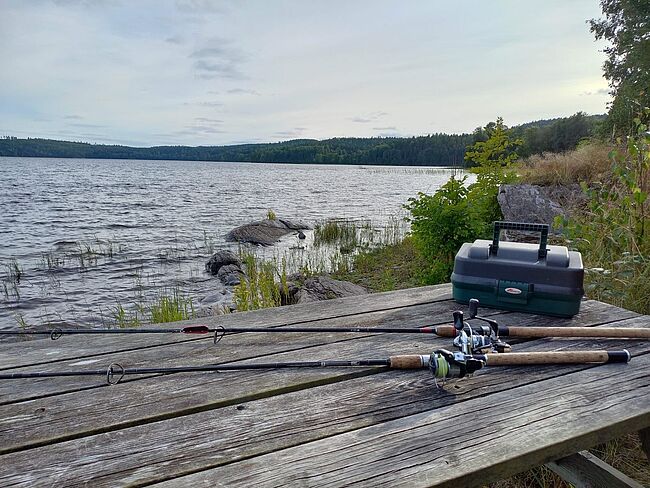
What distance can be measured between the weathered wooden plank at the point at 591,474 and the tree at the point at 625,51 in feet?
63.0

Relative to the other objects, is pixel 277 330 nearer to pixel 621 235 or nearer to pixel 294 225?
pixel 621 235

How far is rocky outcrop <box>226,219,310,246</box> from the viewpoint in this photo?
1366 centimetres

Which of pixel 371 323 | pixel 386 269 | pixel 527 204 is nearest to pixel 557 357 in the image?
pixel 371 323

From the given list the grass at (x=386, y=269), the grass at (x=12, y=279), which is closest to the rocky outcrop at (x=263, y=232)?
the grass at (x=386, y=269)

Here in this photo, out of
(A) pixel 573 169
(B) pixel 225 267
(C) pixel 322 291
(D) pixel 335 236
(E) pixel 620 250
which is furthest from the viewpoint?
(D) pixel 335 236

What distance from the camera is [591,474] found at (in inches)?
64.1

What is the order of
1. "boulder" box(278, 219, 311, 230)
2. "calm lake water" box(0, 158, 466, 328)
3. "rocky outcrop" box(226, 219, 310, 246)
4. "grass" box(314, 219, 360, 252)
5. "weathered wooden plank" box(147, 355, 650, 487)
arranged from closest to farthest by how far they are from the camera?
"weathered wooden plank" box(147, 355, 650, 487) < "calm lake water" box(0, 158, 466, 328) < "grass" box(314, 219, 360, 252) < "rocky outcrop" box(226, 219, 310, 246) < "boulder" box(278, 219, 311, 230)

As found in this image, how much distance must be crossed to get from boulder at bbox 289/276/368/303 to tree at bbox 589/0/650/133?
15996 mm

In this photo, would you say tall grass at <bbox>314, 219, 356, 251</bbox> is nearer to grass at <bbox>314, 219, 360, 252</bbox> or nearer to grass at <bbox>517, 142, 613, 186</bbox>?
grass at <bbox>314, 219, 360, 252</bbox>

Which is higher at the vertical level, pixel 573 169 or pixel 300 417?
pixel 573 169

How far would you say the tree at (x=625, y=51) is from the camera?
18.4 metres

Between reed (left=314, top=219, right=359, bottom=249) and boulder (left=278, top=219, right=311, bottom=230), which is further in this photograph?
boulder (left=278, top=219, right=311, bottom=230)

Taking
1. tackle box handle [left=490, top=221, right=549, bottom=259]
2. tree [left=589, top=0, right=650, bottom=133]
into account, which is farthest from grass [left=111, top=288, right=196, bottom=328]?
tree [left=589, top=0, right=650, bottom=133]

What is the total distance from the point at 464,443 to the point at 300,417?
457mm
